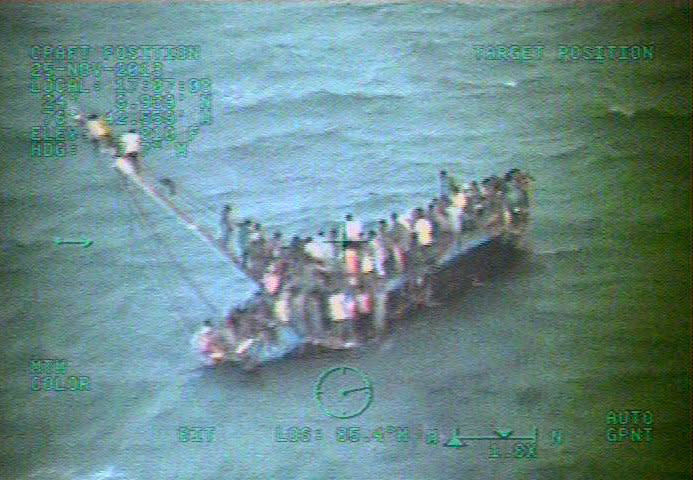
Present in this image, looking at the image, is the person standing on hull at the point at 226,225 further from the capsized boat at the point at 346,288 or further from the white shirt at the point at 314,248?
the white shirt at the point at 314,248

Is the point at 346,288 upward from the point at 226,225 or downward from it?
downward

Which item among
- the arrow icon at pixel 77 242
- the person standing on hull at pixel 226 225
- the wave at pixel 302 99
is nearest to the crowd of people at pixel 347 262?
the person standing on hull at pixel 226 225

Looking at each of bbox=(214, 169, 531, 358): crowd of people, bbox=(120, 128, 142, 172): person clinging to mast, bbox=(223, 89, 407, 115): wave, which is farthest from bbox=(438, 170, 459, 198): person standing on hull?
bbox=(120, 128, 142, 172): person clinging to mast

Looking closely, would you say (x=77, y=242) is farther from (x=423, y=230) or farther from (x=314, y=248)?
(x=423, y=230)

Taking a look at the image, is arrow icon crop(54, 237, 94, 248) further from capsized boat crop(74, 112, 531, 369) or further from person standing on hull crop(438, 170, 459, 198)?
person standing on hull crop(438, 170, 459, 198)

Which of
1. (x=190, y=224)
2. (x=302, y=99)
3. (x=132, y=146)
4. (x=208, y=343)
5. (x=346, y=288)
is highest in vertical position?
(x=302, y=99)

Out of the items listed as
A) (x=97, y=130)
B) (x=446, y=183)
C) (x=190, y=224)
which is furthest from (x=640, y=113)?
(x=97, y=130)
